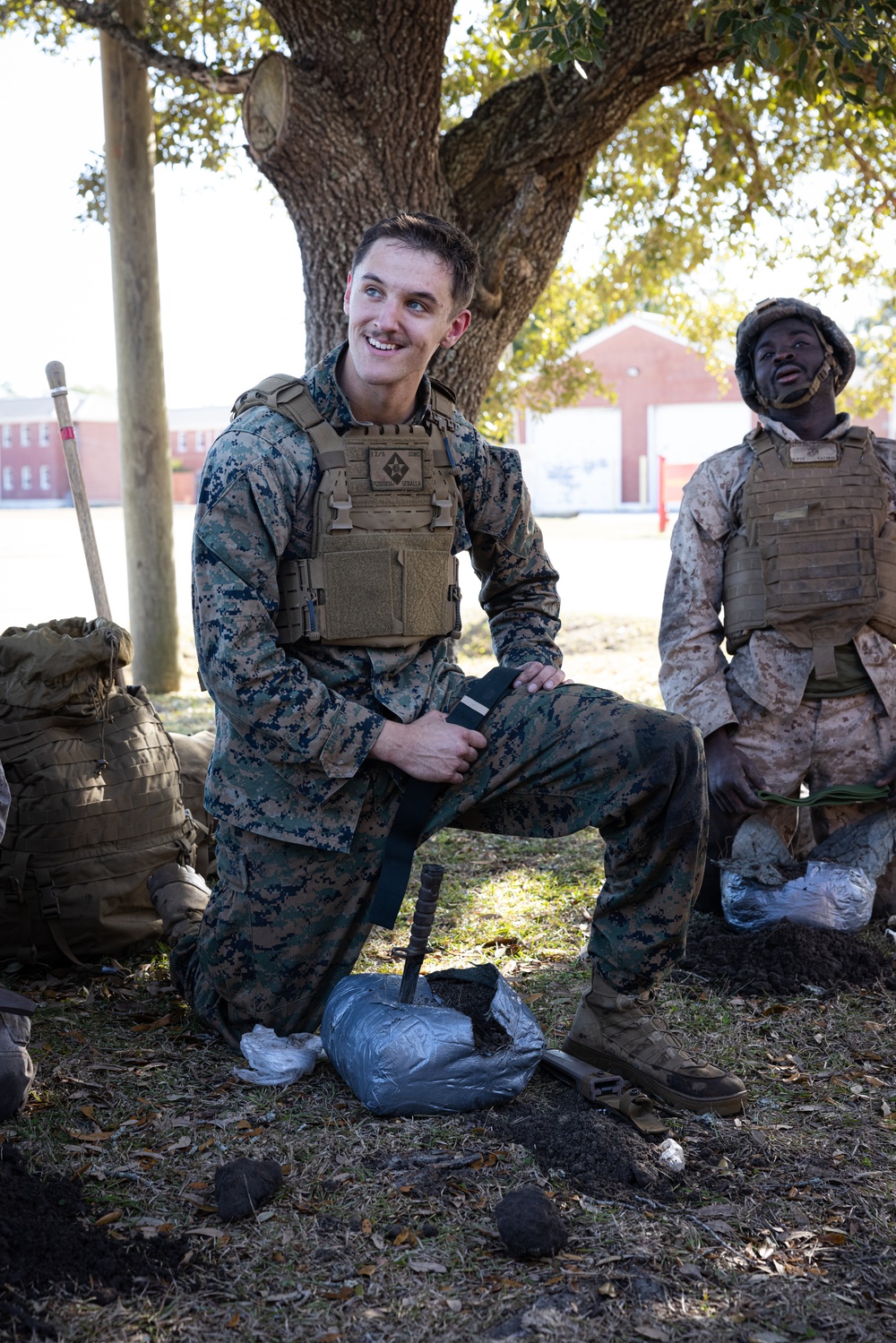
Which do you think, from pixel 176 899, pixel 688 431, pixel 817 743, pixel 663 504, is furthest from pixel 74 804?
pixel 688 431

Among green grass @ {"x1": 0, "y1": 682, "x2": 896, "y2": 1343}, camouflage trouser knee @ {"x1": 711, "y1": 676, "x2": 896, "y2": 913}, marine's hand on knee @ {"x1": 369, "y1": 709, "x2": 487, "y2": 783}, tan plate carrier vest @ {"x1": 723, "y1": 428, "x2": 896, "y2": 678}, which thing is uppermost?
tan plate carrier vest @ {"x1": 723, "y1": 428, "x2": 896, "y2": 678}

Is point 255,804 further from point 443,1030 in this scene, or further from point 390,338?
point 390,338

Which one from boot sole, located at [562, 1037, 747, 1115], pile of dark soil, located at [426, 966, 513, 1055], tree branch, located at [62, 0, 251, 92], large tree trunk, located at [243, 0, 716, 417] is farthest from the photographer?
tree branch, located at [62, 0, 251, 92]

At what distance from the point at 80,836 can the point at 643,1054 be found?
198cm

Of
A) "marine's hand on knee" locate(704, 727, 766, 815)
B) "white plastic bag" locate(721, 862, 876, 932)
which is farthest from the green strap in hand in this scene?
"white plastic bag" locate(721, 862, 876, 932)

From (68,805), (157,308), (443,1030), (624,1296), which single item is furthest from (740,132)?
(624,1296)

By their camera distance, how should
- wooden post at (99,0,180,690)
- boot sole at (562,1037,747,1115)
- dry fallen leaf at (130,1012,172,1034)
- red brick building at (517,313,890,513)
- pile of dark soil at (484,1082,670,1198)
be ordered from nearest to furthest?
1. pile of dark soil at (484,1082,670,1198)
2. boot sole at (562,1037,747,1115)
3. dry fallen leaf at (130,1012,172,1034)
4. wooden post at (99,0,180,690)
5. red brick building at (517,313,890,513)

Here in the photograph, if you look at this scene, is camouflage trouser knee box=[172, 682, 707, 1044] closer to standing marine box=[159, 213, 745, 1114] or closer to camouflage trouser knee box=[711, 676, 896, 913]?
standing marine box=[159, 213, 745, 1114]

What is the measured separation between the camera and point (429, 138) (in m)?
6.40

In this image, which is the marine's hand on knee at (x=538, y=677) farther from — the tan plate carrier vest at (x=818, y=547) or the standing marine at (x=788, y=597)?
the tan plate carrier vest at (x=818, y=547)

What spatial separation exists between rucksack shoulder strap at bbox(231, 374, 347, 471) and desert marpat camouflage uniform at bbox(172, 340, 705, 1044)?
0.10ft

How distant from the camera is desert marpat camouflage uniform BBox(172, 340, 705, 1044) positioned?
126 inches

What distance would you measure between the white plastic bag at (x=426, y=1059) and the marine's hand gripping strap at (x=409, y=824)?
26cm

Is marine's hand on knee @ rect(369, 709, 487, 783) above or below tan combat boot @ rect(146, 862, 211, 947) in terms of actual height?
above
